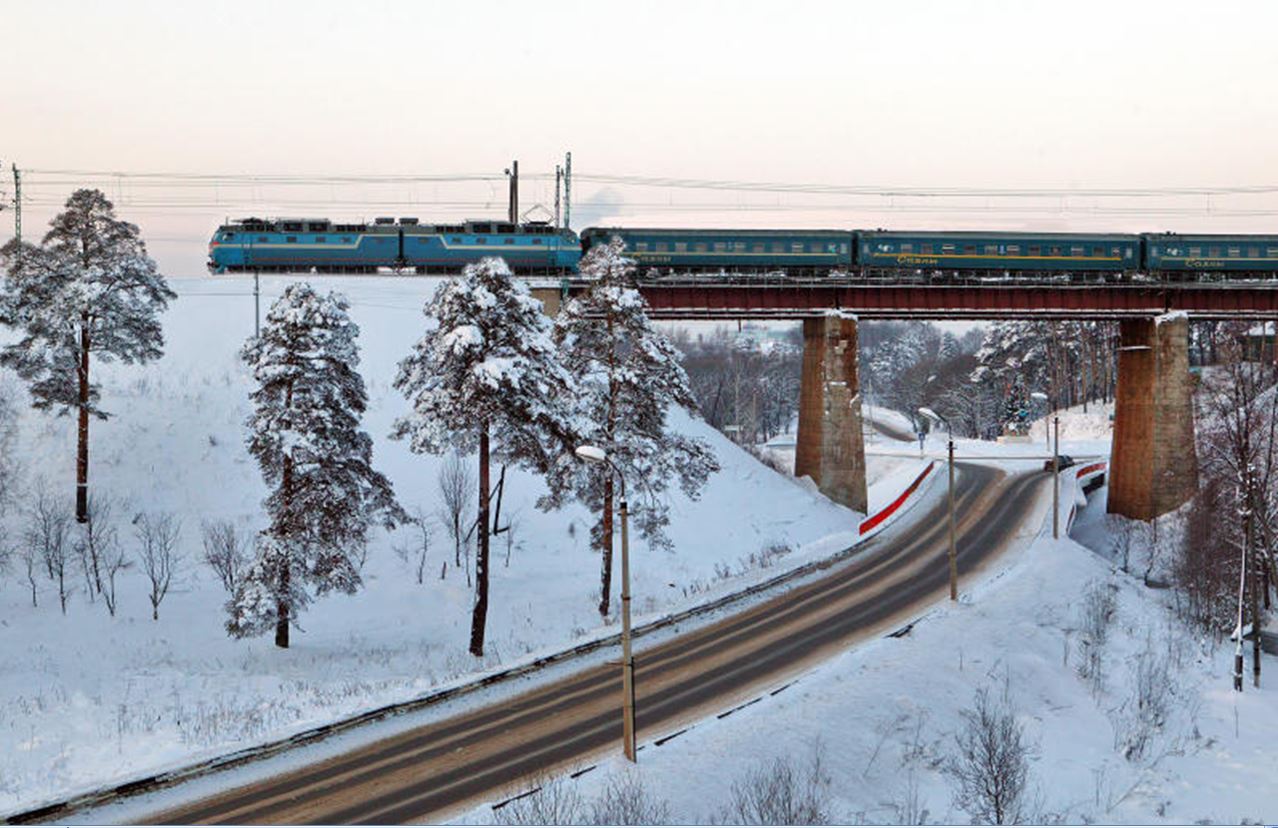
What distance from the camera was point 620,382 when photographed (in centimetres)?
3275

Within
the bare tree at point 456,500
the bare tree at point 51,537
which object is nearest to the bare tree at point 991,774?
the bare tree at point 456,500

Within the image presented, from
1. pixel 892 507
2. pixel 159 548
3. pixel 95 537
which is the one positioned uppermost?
pixel 95 537

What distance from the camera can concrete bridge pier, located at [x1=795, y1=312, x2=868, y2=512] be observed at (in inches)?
2067

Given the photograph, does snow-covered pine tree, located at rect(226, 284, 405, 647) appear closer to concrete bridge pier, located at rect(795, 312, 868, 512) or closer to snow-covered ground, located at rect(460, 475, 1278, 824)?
snow-covered ground, located at rect(460, 475, 1278, 824)

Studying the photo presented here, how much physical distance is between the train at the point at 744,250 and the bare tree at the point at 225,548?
24.8 meters

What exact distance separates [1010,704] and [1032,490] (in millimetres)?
35493

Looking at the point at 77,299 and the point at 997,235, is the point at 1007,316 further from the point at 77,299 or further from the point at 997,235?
the point at 77,299

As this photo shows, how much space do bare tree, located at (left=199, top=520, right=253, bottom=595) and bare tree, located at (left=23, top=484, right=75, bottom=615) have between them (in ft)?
15.8

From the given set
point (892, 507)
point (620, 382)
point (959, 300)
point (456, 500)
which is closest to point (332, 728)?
point (620, 382)

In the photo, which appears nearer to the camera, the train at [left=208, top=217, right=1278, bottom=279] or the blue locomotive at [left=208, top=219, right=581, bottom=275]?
the train at [left=208, top=217, right=1278, bottom=279]

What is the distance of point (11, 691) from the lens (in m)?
26.1

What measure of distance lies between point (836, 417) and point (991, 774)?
35134mm

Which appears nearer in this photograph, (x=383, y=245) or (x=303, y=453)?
(x=303, y=453)

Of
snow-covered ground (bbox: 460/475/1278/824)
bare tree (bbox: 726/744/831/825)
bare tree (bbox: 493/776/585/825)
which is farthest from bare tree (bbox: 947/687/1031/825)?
bare tree (bbox: 493/776/585/825)
